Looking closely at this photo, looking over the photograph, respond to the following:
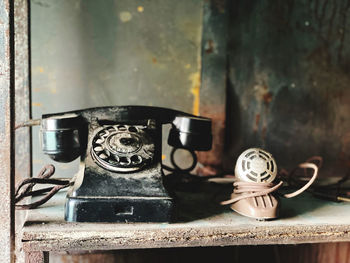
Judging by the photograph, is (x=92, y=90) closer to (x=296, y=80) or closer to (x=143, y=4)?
(x=143, y=4)

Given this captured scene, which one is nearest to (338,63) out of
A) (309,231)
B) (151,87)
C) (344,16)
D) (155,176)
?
(344,16)

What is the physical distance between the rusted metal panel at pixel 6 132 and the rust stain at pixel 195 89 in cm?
77

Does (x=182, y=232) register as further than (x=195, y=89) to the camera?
No

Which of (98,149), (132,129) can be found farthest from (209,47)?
(98,149)

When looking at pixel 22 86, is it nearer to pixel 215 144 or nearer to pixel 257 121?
pixel 215 144

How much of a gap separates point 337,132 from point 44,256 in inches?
48.2

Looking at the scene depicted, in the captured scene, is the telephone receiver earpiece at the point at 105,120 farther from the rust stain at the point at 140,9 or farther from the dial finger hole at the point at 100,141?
the rust stain at the point at 140,9

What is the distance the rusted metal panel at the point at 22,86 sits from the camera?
121cm

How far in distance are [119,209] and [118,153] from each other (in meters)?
0.15

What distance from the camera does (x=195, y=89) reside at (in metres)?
1.44

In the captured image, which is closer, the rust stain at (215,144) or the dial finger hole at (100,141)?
the dial finger hole at (100,141)

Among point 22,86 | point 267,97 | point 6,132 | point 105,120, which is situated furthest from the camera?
point 267,97

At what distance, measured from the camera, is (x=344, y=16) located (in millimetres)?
1509

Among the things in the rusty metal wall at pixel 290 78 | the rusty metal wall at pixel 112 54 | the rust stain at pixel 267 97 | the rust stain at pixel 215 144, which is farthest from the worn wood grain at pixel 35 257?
the rust stain at pixel 267 97
